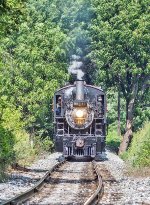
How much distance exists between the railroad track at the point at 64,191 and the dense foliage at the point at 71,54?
16.6 metres

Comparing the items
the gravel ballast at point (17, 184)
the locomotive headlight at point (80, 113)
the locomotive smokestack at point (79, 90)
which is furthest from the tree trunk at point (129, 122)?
the gravel ballast at point (17, 184)

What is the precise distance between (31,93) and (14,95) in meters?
1.27

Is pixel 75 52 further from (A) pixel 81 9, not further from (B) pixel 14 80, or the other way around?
(B) pixel 14 80

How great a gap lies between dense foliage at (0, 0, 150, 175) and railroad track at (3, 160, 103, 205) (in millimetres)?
16606

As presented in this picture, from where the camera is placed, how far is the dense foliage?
41594mm

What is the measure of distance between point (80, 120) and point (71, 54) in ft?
63.2

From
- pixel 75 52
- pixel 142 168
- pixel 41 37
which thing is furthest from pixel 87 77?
pixel 142 168

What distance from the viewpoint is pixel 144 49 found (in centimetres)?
4597

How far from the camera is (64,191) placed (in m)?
17.3

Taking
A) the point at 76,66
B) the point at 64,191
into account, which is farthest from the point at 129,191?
the point at 76,66

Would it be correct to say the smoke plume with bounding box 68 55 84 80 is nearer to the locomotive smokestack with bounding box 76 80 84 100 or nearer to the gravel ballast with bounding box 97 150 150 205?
the locomotive smokestack with bounding box 76 80 84 100

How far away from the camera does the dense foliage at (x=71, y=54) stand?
4159 cm

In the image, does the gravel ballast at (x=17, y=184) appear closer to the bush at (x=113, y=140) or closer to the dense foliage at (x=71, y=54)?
the dense foliage at (x=71, y=54)

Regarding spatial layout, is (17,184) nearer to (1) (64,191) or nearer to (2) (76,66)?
(1) (64,191)
